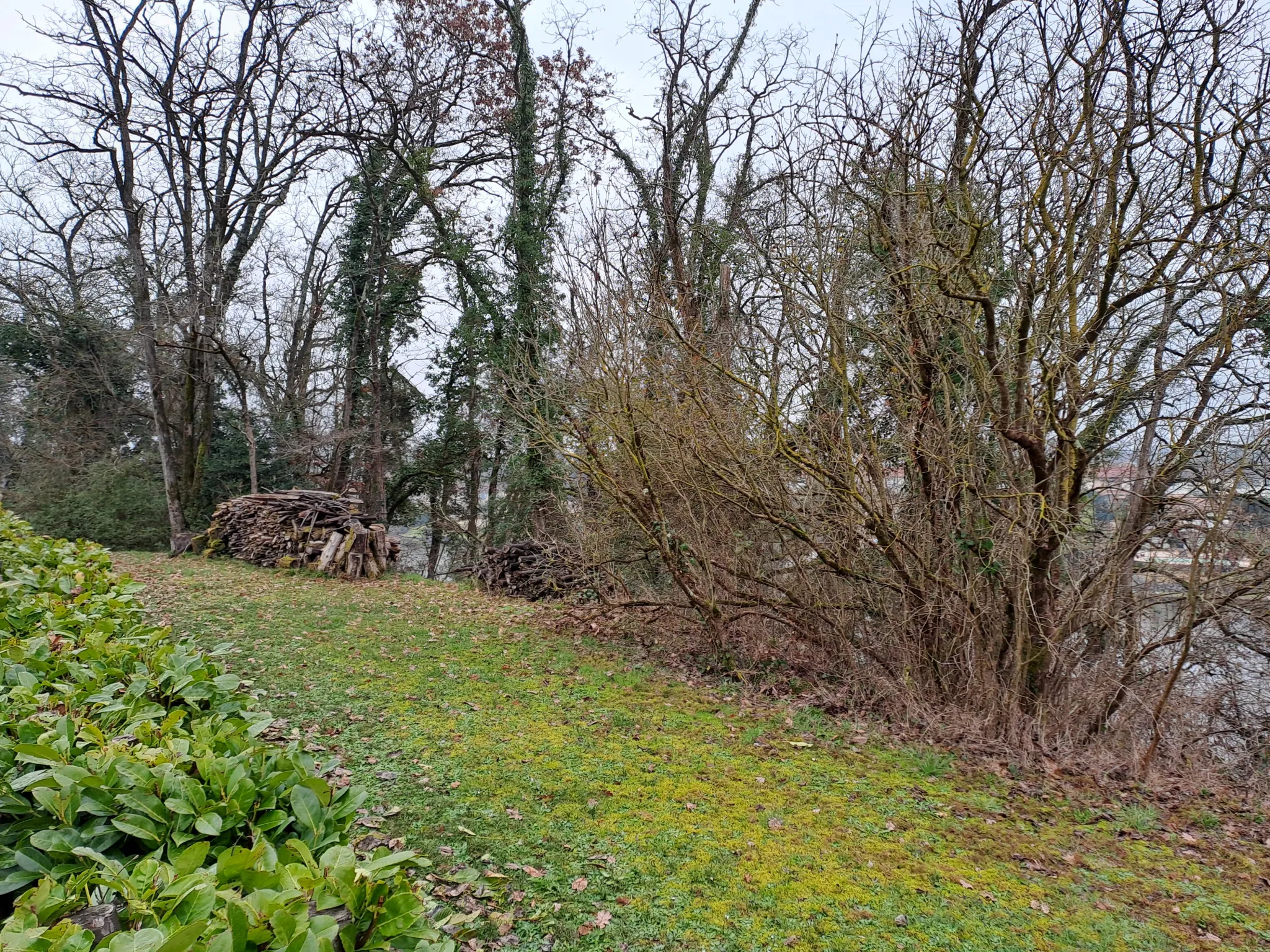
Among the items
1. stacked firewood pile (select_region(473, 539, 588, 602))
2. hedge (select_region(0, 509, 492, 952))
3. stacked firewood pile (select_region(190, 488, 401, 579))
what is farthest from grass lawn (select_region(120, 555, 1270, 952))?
stacked firewood pile (select_region(190, 488, 401, 579))

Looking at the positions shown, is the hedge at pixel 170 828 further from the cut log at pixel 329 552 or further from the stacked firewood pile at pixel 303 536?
the stacked firewood pile at pixel 303 536

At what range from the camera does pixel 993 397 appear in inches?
194

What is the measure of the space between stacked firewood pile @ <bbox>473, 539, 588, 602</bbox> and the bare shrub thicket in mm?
3578

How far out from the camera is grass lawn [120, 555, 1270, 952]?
103 inches

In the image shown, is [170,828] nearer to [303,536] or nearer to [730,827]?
[730,827]

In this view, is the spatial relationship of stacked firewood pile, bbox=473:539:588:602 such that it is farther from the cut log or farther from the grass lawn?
the grass lawn

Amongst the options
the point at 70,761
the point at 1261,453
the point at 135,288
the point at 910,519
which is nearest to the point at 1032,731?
the point at 910,519

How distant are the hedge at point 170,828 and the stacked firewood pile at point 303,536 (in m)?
9.11

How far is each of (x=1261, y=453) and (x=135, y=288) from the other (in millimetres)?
18307

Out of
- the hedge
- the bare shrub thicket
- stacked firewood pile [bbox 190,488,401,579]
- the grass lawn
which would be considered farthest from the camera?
stacked firewood pile [bbox 190,488,401,579]

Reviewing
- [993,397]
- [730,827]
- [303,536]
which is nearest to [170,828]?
[730,827]

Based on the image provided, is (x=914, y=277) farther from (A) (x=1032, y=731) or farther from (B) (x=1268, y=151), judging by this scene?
(A) (x=1032, y=731)

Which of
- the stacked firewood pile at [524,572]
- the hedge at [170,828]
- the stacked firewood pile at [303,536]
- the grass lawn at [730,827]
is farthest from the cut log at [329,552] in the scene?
the hedge at [170,828]

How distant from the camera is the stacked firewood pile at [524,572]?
32.4ft
